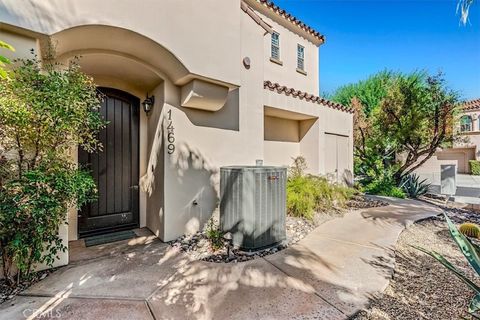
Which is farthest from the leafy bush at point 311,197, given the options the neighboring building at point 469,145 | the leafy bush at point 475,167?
the leafy bush at point 475,167

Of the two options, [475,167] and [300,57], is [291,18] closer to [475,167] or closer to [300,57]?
[300,57]

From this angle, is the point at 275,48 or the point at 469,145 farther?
the point at 469,145

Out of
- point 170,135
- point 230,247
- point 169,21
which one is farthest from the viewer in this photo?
point 170,135

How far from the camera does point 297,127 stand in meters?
9.78

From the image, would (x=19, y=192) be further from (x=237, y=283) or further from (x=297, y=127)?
(x=297, y=127)

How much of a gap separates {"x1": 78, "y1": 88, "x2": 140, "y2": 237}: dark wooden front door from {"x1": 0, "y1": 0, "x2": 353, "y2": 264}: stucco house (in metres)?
0.02

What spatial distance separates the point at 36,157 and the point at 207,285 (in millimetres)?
3166

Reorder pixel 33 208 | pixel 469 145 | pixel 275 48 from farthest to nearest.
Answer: pixel 469 145, pixel 275 48, pixel 33 208

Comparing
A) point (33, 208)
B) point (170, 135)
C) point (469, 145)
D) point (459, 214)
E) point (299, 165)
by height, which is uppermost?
point (469, 145)

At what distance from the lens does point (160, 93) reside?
5195mm

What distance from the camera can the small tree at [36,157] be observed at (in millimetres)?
2891

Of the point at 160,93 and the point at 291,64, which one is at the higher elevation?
the point at 291,64

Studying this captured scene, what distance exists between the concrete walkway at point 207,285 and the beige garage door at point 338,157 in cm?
520

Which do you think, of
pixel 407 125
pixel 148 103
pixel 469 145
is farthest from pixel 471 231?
pixel 469 145
